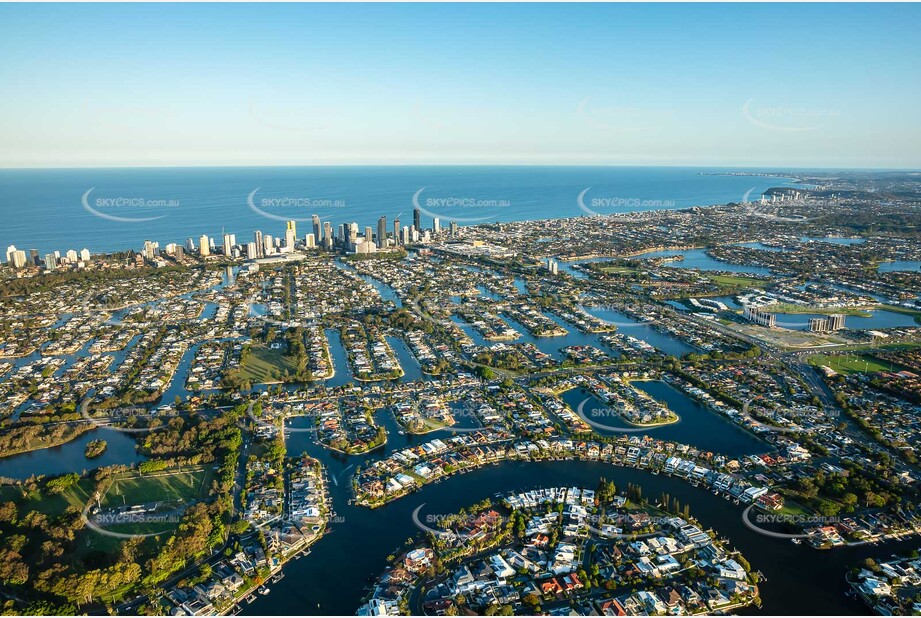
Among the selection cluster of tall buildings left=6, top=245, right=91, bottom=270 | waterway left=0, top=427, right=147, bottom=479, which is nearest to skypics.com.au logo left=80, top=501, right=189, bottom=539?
waterway left=0, top=427, right=147, bottom=479

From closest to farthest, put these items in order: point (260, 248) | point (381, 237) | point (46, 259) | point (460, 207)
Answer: point (46, 259) → point (260, 248) → point (381, 237) → point (460, 207)

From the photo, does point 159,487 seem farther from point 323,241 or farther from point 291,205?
point 291,205

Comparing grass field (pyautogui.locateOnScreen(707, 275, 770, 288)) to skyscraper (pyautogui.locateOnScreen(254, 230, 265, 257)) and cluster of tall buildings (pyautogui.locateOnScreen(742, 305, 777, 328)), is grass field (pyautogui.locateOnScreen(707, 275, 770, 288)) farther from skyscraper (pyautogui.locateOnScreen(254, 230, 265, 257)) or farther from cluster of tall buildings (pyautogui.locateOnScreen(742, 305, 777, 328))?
skyscraper (pyautogui.locateOnScreen(254, 230, 265, 257))

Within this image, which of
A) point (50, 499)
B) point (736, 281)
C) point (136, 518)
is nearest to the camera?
point (136, 518)

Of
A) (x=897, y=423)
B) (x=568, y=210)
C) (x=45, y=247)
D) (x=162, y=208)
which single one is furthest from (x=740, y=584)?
(x=162, y=208)

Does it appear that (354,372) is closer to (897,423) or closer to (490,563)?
(490,563)

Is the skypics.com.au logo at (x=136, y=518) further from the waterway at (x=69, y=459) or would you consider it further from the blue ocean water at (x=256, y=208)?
the blue ocean water at (x=256, y=208)

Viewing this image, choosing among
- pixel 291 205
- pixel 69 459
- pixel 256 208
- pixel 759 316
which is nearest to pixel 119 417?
pixel 69 459
